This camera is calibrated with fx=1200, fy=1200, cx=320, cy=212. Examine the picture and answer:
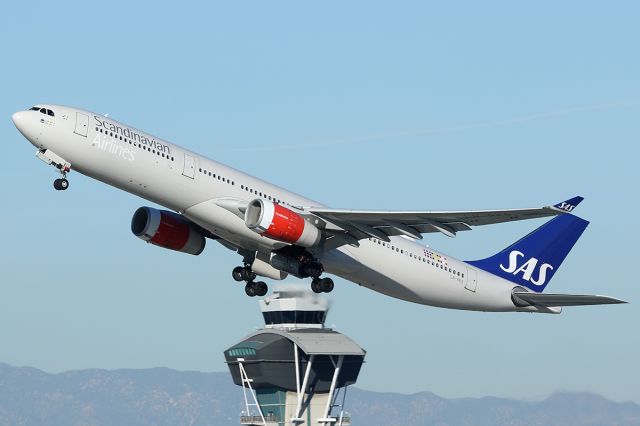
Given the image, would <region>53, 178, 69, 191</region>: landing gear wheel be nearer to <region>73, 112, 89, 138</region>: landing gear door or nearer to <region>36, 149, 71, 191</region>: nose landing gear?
<region>36, 149, 71, 191</region>: nose landing gear

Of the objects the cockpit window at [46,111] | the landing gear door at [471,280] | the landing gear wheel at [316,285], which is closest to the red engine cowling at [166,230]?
the landing gear wheel at [316,285]

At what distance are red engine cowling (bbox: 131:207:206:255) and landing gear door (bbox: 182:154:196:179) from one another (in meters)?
5.86

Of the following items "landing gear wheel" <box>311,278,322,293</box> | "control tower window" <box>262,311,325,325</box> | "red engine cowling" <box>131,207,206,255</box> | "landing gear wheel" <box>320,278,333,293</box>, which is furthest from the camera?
"control tower window" <box>262,311,325,325</box>

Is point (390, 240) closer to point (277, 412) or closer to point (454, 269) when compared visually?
point (454, 269)

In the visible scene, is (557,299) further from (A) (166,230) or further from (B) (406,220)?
(A) (166,230)

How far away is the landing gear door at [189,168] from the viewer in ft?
153

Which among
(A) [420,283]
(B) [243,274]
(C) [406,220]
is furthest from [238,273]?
(C) [406,220]

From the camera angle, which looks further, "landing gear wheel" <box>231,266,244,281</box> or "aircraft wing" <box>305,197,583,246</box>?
"landing gear wheel" <box>231,266,244,281</box>

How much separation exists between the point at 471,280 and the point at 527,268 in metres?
4.67

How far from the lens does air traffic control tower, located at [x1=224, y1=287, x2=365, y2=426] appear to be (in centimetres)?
9331

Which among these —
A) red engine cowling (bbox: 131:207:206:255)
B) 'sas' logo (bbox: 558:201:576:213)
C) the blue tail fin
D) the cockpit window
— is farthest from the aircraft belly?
the cockpit window

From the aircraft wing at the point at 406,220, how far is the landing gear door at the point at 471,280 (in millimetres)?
7135

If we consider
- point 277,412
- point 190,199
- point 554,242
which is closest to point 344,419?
point 277,412

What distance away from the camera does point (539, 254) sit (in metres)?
60.2
